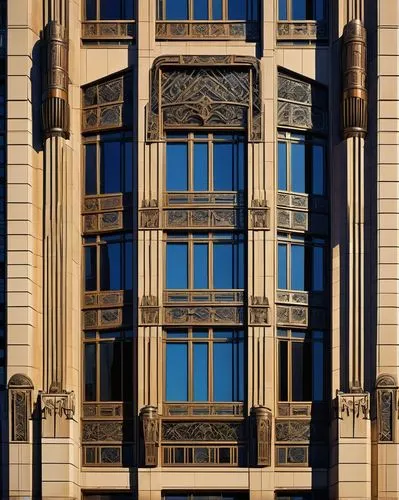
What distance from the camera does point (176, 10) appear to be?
4962 centimetres

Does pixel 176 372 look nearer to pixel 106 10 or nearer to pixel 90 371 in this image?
pixel 90 371

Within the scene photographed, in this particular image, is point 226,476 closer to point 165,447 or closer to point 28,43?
point 165,447

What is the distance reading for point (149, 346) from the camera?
47.8 m

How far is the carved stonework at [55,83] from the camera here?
1896 inches

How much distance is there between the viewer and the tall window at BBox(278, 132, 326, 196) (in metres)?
49.0

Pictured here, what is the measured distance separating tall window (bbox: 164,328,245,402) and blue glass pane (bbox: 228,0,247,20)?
31.7ft

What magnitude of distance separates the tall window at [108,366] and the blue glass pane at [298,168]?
673 centimetres

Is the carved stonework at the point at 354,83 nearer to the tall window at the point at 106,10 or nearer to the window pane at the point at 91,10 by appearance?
the tall window at the point at 106,10

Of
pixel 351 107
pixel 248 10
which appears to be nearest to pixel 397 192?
pixel 351 107

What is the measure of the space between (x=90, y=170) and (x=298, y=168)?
6.34 meters

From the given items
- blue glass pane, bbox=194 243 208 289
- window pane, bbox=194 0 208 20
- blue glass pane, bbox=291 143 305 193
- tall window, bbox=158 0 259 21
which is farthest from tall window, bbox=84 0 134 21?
blue glass pane, bbox=194 243 208 289

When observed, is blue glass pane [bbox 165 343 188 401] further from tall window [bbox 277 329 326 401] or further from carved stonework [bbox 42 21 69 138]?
carved stonework [bbox 42 21 69 138]

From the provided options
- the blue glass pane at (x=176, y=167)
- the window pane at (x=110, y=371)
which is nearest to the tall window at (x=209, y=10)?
the blue glass pane at (x=176, y=167)

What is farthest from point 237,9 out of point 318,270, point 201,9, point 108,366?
point 108,366
